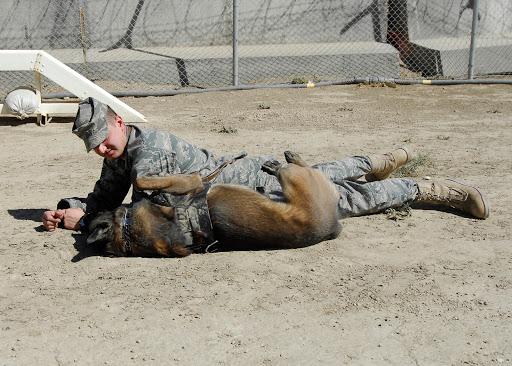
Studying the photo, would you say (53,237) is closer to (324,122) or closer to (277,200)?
(277,200)

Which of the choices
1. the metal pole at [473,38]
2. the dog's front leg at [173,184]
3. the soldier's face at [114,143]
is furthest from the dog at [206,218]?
the metal pole at [473,38]

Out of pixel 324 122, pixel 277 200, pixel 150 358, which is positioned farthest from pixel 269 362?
pixel 324 122

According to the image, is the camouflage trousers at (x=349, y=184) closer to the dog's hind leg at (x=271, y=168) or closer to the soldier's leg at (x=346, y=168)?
the soldier's leg at (x=346, y=168)

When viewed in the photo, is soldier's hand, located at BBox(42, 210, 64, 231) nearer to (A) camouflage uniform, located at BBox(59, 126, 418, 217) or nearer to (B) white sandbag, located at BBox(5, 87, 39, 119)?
(A) camouflage uniform, located at BBox(59, 126, 418, 217)

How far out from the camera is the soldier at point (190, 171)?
375 cm

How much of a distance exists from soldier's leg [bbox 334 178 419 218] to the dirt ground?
0.13m

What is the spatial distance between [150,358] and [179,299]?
0.60 m

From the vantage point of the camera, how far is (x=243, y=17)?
11.5 meters

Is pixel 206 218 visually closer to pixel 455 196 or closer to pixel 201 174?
pixel 201 174

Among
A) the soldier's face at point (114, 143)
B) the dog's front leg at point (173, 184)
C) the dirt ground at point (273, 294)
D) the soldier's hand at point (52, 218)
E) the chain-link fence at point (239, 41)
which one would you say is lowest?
the dirt ground at point (273, 294)

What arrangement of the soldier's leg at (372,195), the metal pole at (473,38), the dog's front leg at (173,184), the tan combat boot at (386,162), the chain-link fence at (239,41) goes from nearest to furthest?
1. the dog's front leg at (173,184)
2. the soldier's leg at (372,195)
3. the tan combat boot at (386,162)
4. the metal pole at (473,38)
5. the chain-link fence at (239,41)

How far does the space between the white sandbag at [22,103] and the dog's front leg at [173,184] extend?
5029 millimetres

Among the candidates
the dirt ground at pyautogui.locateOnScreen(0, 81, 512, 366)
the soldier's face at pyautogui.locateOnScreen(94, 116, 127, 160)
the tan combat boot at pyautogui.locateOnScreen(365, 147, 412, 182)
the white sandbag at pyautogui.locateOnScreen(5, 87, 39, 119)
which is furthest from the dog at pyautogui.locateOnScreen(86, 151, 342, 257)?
the white sandbag at pyautogui.locateOnScreen(5, 87, 39, 119)

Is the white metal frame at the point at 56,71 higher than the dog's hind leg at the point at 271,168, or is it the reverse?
the white metal frame at the point at 56,71
